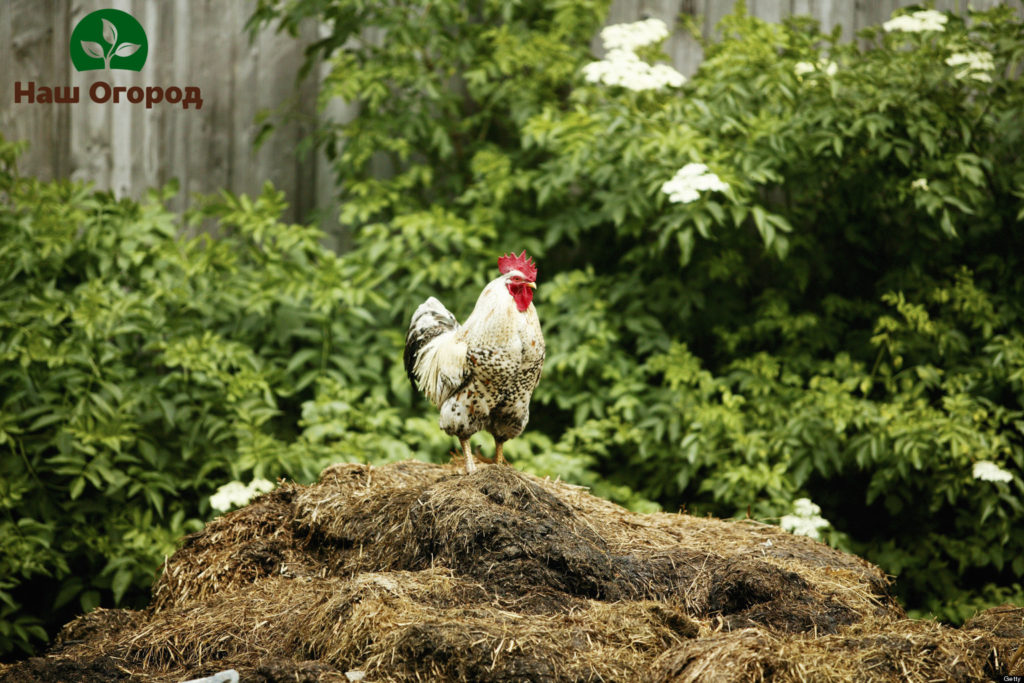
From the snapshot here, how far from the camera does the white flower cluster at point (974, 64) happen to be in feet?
13.4

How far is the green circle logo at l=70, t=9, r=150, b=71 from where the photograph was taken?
468 cm

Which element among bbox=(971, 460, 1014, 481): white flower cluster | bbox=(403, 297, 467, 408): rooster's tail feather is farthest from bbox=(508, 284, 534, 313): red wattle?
bbox=(971, 460, 1014, 481): white flower cluster

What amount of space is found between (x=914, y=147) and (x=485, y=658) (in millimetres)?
3438

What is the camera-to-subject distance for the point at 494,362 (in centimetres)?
304

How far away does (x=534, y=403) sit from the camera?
5008 mm

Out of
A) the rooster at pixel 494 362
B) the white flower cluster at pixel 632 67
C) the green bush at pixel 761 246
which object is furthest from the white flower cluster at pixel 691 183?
the rooster at pixel 494 362

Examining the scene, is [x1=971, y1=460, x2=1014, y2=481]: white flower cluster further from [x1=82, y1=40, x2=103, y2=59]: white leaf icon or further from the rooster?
[x1=82, y1=40, x2=103, y2=59]: white leaf icon

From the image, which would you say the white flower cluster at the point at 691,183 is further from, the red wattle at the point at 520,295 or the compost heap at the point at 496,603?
the compost heap at the point at 496,603

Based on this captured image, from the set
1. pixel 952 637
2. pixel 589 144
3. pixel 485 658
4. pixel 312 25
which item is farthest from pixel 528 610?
pixel 312 25

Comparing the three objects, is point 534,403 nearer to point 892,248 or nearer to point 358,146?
point 358,146

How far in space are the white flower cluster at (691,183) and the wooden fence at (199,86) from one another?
134cm

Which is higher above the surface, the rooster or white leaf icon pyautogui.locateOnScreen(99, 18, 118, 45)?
white leaf icon pyautogui.locateOnScreen(99, 18, 118, 45)

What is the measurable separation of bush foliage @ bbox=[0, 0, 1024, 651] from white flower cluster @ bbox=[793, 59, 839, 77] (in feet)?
0.10

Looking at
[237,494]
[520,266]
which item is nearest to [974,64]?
[520,266]
